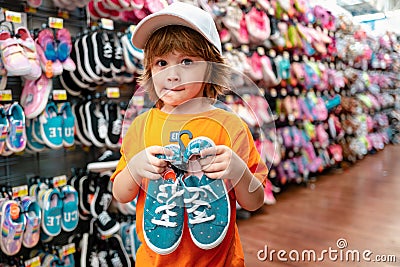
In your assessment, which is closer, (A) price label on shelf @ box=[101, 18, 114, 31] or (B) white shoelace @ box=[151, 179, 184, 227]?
(B) white shoelace @ box=[151, 179, 184, 227]

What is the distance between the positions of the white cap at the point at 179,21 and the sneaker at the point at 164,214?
248 millimetres

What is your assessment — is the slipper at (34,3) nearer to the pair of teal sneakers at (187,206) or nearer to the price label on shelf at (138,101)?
the price label on shelf at (138,101)

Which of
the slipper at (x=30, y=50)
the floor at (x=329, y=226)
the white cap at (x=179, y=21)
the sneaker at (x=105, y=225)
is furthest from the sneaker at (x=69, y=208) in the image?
the white cap at (x=179, y=21)

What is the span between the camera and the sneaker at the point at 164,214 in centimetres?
60

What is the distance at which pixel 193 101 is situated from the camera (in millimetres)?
634

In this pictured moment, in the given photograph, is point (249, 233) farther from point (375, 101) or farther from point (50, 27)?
point (375, 101)

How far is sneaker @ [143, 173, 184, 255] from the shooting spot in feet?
1.97

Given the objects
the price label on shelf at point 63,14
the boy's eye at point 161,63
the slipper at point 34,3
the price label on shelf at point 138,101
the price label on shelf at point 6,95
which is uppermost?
the slipper at point 34,3

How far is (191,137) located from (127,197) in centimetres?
19

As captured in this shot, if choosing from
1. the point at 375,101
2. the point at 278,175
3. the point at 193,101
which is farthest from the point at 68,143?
the point at 375,101

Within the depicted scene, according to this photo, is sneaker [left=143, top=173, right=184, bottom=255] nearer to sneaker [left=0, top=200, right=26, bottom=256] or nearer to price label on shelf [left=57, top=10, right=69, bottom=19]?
sneaker [left=0, top=200, right=26, bottom=256]

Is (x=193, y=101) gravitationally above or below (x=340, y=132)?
above

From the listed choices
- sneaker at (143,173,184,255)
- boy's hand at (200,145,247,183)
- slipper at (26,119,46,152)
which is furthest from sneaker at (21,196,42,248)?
boy's hand at (200,145,247,183)

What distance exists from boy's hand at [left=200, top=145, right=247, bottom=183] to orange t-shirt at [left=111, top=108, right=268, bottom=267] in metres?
0.02
